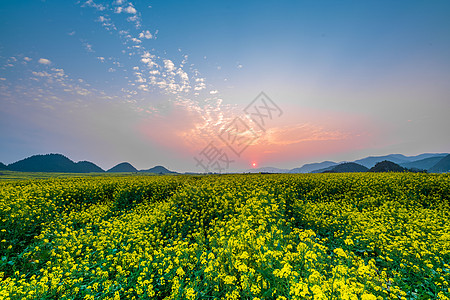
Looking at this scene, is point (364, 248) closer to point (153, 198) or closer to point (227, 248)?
point (227, 248)

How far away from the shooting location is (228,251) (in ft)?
16.4

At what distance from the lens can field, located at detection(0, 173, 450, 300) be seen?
4.21m

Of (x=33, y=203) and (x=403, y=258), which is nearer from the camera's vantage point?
(x=403, y=258)

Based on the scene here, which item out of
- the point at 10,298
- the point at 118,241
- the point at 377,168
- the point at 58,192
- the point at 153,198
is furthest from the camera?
the point at 377,168

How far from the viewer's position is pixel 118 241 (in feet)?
22.4

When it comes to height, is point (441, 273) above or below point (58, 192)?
below

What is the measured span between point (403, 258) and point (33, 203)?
15842 mm

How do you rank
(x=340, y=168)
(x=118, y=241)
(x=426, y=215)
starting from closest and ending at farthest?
(x=118, y=241) < (x=426, y=215) < (x=340, y=168)

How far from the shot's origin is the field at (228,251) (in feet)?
13.8

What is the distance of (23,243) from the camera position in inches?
307

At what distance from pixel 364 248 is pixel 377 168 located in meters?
42.7

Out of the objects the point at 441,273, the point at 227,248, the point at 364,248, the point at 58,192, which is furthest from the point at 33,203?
the point at 441,273

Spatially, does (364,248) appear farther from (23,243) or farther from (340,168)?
(340,168)

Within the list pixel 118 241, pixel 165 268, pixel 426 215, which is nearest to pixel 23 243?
pixel 118 241
